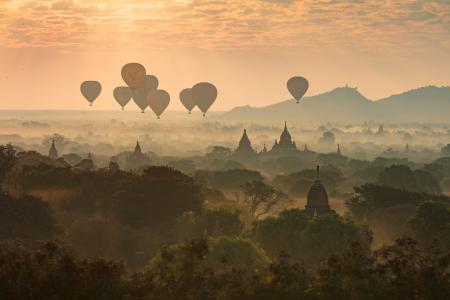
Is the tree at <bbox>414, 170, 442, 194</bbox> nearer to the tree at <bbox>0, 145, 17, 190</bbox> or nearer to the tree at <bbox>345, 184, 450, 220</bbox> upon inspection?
the tree at <bbox>345, 184, 450, 220</bbox>

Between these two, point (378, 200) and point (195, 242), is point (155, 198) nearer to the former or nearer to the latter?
point (378, 200)

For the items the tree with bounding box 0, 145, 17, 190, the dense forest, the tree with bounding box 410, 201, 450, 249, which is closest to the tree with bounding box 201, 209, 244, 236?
the dense forest

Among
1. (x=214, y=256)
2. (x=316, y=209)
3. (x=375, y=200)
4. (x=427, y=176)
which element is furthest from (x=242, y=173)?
(x=214, y=256)

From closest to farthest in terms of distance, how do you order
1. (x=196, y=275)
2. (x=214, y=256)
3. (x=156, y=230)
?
(x=196, y=275) → (x=214, y=256) → (x=156, y=230)

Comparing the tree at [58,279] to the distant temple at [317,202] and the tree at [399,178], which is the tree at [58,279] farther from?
the tree at [399,178]

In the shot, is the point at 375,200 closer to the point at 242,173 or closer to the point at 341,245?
the point at 341,245

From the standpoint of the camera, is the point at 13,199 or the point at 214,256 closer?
the point at 214,256

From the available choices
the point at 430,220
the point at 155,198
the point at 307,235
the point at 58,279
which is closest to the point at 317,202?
the point at 430,220
